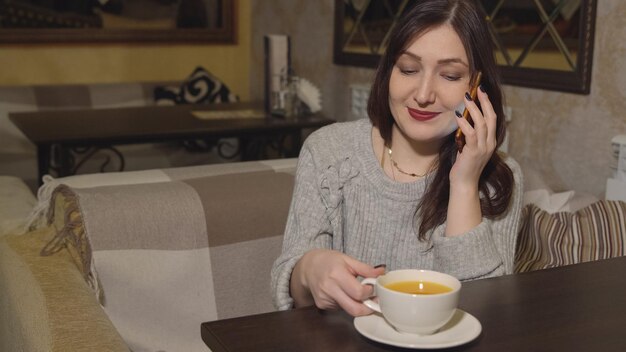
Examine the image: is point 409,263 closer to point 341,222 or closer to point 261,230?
point 341,222

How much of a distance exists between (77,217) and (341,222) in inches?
24.6

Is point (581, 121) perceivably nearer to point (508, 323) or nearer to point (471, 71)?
point (471, 71)

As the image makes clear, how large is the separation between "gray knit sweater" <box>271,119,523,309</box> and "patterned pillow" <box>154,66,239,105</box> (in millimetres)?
2469

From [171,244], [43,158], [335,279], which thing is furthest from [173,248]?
[43,158]

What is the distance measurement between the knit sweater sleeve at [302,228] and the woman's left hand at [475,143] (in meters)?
0.26

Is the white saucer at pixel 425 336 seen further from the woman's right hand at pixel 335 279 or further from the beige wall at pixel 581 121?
the beige wall at pixel 581 121

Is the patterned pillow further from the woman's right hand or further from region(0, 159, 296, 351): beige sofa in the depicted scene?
the woman's right hand

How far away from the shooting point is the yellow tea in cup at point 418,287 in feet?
3.24

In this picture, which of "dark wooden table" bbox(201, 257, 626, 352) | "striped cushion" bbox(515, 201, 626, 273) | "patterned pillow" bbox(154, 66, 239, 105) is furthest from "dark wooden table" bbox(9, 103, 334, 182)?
"dark wooden table" bbox(201, 257, 626, 352)

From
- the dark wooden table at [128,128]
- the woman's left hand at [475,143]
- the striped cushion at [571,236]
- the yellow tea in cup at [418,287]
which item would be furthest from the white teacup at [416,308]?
the dark wooden table at [128,128]

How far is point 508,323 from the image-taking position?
1027 mm

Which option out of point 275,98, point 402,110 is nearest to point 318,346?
point 402,110

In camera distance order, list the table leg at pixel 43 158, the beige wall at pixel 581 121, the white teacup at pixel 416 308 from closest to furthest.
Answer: the white teacup at pixel 416 308, the beige wall at pixel 581 121, the table leg at pixel 43 158

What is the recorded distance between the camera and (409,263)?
154 cm
